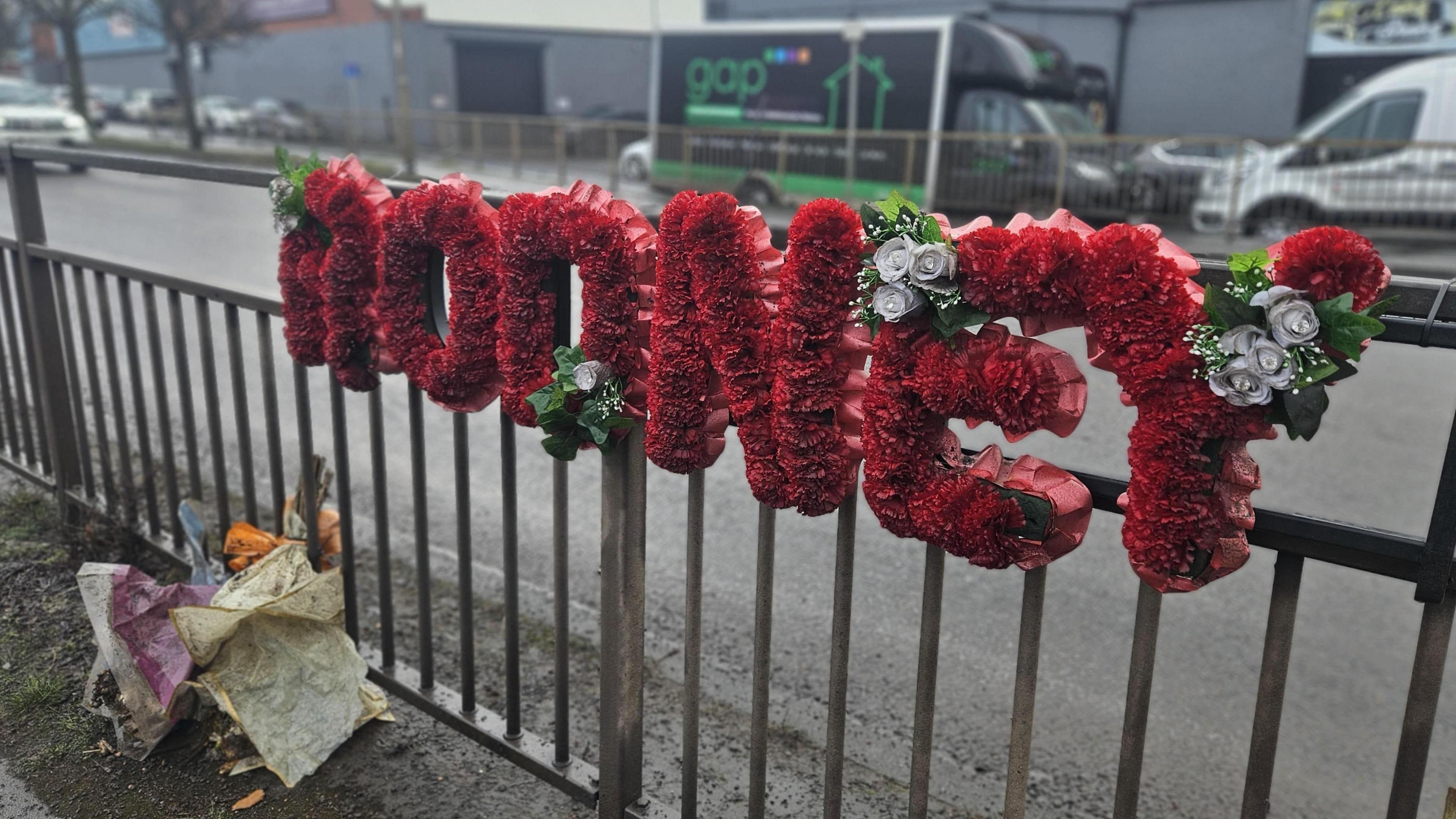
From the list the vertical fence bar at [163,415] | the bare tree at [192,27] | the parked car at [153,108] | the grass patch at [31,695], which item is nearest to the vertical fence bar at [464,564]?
the grass patch at [31,695]

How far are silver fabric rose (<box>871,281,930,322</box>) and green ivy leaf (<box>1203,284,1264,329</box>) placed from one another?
415 mm

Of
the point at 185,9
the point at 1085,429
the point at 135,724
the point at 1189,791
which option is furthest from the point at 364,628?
the point at 185,9

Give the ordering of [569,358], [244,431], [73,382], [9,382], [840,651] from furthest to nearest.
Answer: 1. [9,382]
2. [73,382]
3. [244,431]
4. [569,358]
5. [840,651]

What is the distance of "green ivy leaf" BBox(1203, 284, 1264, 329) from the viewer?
1.51 metres

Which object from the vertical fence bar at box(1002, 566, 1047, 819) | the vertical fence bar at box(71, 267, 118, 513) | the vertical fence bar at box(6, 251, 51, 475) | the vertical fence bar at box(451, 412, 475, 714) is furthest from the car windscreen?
the vertical fence bar at box(1002, 566, 1047, 819)

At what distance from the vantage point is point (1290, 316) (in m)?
1.45

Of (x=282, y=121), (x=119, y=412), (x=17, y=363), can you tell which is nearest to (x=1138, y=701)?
(x=119, y=412)

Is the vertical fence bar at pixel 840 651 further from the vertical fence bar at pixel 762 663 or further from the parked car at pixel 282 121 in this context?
the parked car at pixel 282 121

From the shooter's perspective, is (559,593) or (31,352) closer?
(559,593)

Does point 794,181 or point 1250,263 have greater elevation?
point 1250,263

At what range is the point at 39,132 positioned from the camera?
2200 cm

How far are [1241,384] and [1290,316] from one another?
11cm

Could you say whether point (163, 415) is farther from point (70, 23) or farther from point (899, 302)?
point (70, 23)

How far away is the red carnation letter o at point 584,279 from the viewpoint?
2225 millimetres
